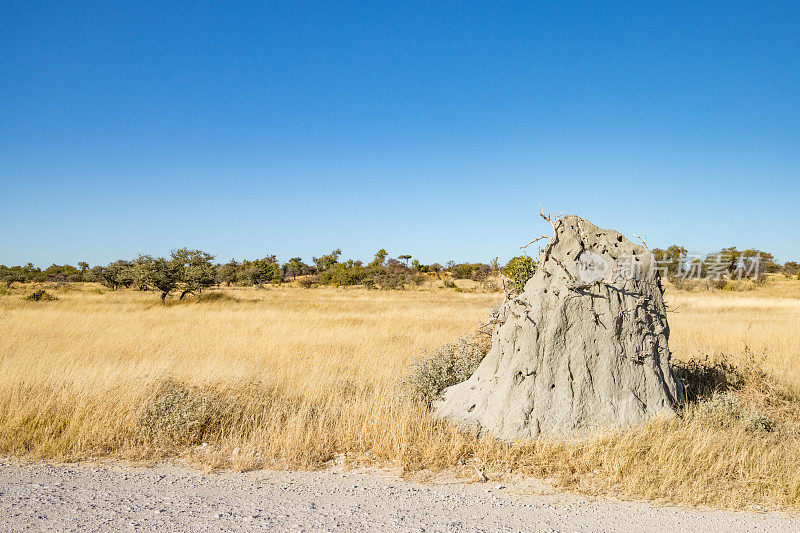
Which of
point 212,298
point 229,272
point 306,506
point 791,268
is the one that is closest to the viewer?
point 306,506

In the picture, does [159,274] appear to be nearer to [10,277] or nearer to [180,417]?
[180,417]

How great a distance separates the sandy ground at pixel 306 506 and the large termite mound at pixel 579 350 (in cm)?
135

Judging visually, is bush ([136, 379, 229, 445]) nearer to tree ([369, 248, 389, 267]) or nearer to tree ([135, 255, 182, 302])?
tree ([135, 255, 182, 302])

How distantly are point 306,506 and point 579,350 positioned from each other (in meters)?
3.86

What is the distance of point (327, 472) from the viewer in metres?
5.25

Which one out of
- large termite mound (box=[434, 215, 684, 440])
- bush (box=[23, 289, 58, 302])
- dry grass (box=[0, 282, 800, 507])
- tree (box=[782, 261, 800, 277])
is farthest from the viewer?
tree (box=[782, 261, 800, 277])

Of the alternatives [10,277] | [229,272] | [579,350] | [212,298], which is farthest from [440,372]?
[10,277]

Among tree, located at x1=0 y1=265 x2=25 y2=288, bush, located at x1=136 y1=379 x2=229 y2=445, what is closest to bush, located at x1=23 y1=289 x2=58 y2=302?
bush, located at x1=136 y1=379 x2=229 y2=445

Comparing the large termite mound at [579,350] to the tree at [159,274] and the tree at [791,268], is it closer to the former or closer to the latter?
the tree at [159,274]

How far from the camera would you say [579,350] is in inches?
246

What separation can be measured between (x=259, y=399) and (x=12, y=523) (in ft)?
11.7

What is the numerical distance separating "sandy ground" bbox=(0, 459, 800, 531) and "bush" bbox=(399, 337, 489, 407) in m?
2.47

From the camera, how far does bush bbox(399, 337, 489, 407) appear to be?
7559 mm

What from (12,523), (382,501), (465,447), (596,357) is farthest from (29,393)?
(596,357)
